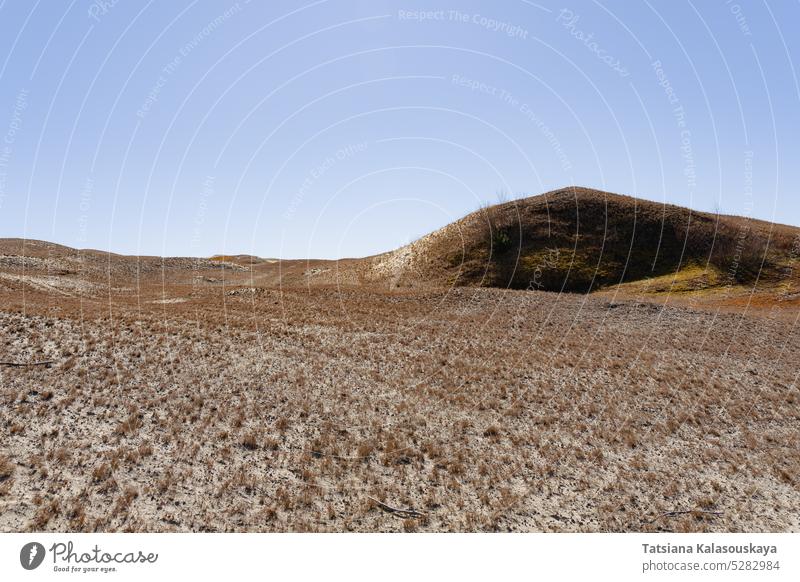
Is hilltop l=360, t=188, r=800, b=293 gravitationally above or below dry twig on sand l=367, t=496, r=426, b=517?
above

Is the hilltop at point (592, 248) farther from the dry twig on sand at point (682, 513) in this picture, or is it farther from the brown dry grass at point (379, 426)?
the dry twig on sand at point (682, 513)

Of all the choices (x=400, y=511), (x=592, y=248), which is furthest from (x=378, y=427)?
Answer: (x=592, y=248)

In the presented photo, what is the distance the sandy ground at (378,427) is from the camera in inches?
456

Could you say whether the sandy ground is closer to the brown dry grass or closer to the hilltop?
the brown dry grass

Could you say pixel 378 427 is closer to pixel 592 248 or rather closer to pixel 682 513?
pixel 682 513

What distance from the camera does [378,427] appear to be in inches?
649

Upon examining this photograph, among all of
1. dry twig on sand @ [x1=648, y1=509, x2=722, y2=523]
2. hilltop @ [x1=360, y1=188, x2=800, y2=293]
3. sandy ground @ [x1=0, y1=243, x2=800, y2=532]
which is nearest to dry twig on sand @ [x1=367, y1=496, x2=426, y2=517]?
sandy ground @ [x1=0, y1=243, x2=800, y2=532]

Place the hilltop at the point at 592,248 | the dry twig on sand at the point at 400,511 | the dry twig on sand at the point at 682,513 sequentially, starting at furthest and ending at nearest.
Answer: the hilltop at the point at 592,248 < the dry twig on sand at the point at 682,513 < the dry twig on sand at the point at 400,511

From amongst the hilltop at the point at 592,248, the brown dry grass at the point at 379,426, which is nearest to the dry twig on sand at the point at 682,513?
the brown dry grass at the point at 379,426

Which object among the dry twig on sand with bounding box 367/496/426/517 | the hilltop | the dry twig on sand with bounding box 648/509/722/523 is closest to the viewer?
the dry twig on sand with bounding box 367/496/426/517

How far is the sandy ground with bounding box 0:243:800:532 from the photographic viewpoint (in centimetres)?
1159

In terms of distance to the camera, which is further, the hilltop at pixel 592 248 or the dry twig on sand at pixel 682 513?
the hilltop at pixel 592 248
